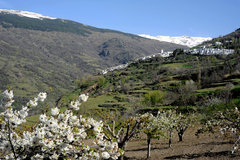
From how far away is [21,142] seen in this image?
197 inches

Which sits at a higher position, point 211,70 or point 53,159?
point 211,70

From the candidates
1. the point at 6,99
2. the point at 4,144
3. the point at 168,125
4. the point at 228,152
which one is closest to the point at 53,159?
the point at 4,144

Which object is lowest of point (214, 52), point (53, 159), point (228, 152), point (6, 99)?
point (228, 152)

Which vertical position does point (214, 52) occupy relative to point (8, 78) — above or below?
above

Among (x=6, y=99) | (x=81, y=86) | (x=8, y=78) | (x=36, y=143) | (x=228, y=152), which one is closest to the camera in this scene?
(x=6, y=99)

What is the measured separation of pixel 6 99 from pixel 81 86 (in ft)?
562

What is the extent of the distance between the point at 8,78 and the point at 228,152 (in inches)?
8811

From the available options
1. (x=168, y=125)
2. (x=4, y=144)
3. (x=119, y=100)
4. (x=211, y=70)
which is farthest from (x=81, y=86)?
(x=4, y=144)

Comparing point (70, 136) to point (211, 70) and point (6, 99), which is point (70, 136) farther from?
point (211, 70)

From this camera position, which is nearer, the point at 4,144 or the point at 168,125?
the point at 4,144

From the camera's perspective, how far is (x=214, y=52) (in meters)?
141

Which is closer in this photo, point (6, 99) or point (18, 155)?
point (6, 99)

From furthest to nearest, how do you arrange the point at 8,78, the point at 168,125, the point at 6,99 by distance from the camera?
the point at 8,78 → the point at 168,125 → the point at 6,99

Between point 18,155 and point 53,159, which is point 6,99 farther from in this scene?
point 53,159
